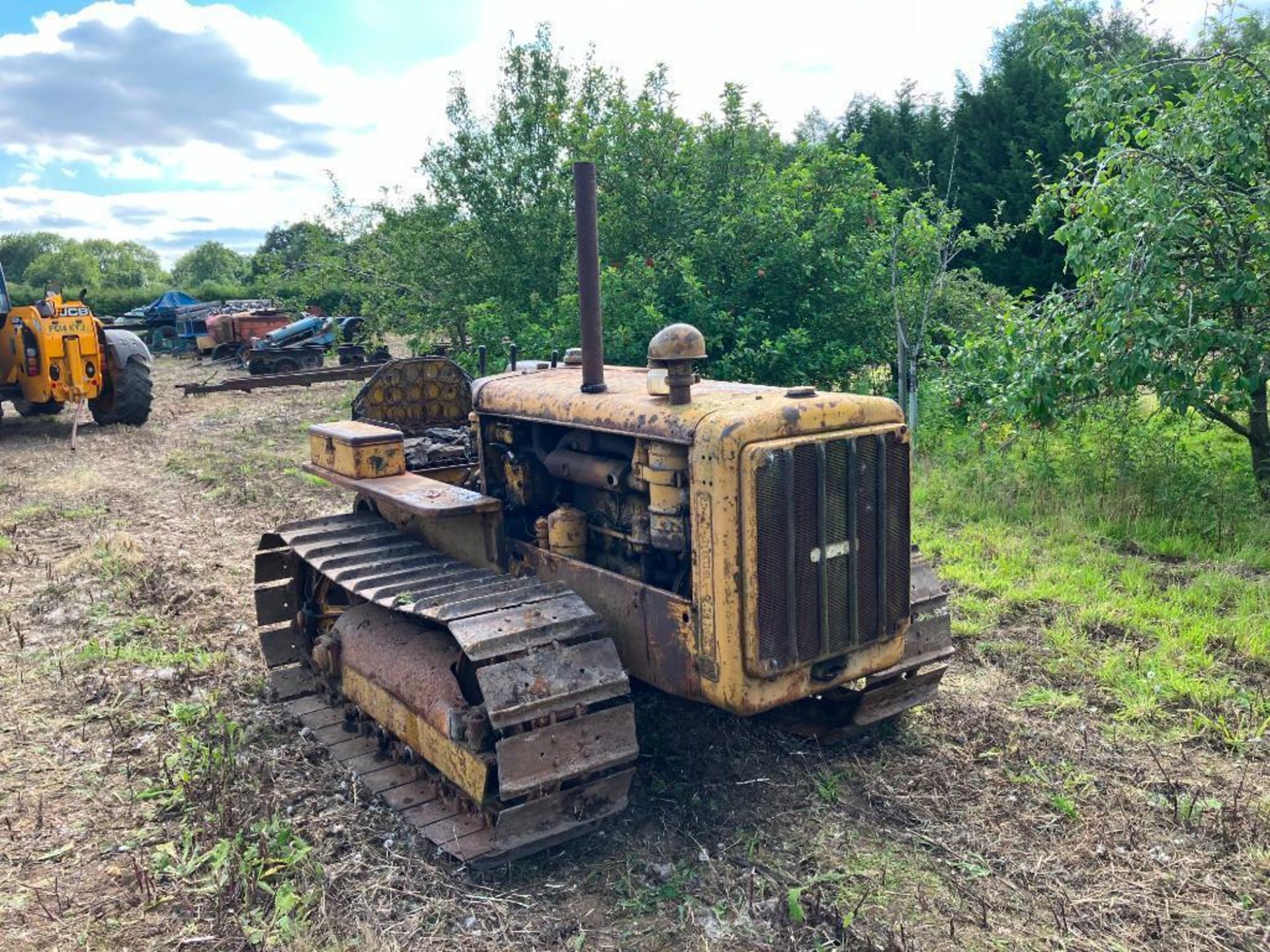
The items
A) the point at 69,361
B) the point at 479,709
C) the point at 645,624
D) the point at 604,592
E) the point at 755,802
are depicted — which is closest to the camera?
the point at 479,709

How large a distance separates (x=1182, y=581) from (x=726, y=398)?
4.25 m

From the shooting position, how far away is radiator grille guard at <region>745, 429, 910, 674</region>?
3535 mm

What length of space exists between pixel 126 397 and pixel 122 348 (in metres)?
0.69

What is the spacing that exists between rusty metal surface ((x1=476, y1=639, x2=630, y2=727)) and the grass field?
65cm

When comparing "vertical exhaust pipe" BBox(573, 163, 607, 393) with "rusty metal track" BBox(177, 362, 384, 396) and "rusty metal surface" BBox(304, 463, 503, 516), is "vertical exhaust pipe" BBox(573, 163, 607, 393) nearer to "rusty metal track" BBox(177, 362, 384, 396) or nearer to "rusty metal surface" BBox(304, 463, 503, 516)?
"rusty metal surface" BBox(304, 463, 503, 516)

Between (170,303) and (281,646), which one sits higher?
(170,303)

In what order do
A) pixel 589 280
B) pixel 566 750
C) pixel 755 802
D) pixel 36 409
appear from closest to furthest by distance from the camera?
pixel 566 750 < pixel 755 802 < pixel 589 280 < pixel 36 409

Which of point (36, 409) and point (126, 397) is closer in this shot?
point (126, 397)

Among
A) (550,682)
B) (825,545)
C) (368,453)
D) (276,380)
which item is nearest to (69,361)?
(276,380)

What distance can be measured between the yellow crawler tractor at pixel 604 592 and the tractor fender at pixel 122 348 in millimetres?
10382

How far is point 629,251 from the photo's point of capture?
11359 millimetres

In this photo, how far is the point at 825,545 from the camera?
3.67 meters

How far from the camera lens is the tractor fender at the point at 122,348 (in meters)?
13.8

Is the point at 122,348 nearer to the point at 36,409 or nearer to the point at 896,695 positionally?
the point at 36,409
